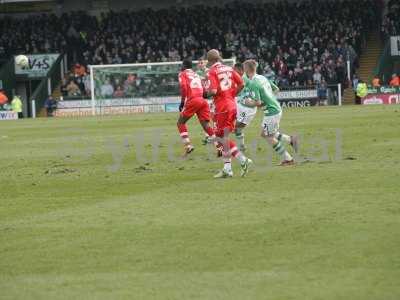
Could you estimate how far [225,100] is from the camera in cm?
1781

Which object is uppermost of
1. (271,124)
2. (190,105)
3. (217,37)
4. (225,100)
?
(217,37)

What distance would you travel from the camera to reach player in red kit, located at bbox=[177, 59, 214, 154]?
23094mm

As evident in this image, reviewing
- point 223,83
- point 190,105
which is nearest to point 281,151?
point 223,83

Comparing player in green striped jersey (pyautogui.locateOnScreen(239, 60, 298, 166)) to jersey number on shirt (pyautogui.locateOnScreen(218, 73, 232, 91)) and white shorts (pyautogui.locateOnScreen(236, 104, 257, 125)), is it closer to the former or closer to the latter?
jersey number on shirt (pyautogui.locateOnScreen(218, 73, 232, 91))

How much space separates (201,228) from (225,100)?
644 cm

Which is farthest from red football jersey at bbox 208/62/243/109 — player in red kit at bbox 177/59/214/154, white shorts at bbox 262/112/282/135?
player in red kit at bbox 177/59/214/154

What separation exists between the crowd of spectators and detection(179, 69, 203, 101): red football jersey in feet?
93.5

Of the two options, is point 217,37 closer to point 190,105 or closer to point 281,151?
point 190,105

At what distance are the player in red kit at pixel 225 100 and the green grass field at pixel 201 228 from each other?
380 millimetres

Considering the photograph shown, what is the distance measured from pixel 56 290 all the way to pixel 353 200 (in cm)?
575

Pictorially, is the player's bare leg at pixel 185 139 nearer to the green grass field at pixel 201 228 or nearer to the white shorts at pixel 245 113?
the green grass field at pixel 201 228

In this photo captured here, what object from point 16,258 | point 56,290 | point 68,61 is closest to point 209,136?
point 16,258

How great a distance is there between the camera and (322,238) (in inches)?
414

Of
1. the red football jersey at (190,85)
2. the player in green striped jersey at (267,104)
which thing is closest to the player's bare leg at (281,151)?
the player in green striped jersey at (267,104)
